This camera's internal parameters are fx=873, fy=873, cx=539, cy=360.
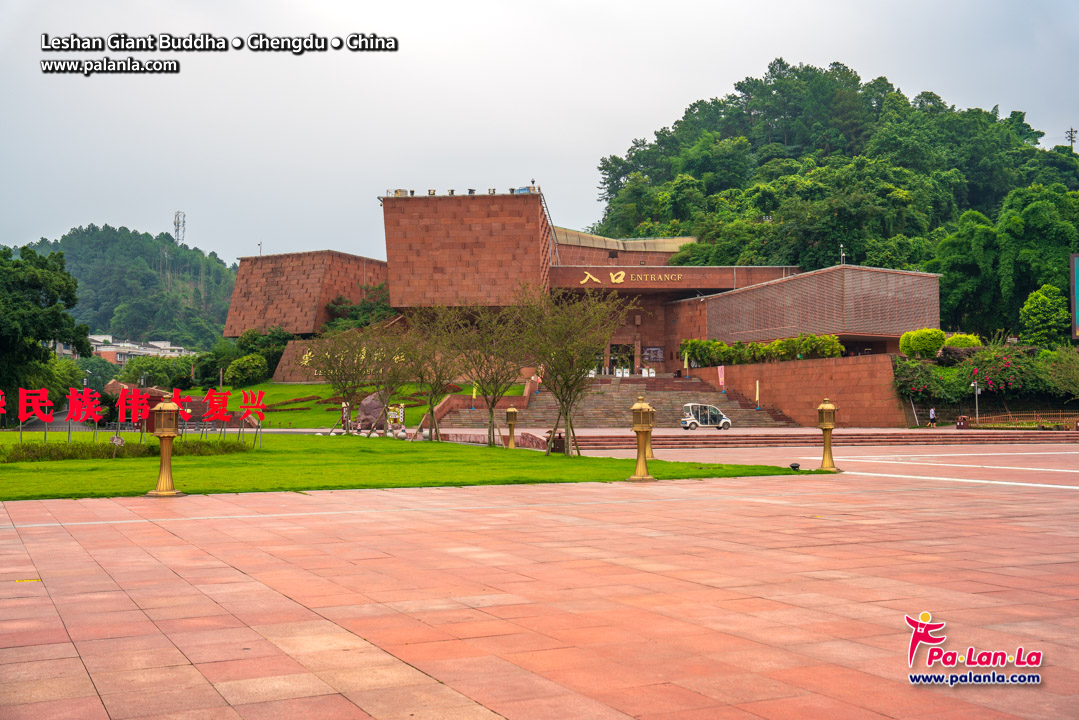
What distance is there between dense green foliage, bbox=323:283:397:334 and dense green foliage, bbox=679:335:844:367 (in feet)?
77.7

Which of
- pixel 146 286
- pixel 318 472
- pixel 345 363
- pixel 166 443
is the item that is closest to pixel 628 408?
pixel 345 363

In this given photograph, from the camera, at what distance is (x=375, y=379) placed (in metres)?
34.4

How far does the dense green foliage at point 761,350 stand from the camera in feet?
133

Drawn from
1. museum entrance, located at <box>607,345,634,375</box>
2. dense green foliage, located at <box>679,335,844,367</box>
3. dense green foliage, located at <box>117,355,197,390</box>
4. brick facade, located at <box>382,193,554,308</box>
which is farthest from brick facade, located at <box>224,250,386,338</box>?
dense green foliage, located at <box>679,335,844,367</box>

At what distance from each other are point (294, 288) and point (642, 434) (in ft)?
193

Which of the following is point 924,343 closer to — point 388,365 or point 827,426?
point 388,365

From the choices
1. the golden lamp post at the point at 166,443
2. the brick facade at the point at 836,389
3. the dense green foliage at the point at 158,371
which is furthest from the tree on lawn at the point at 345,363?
the dense green foliage at the point at 158,371

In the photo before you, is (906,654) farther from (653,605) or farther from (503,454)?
(503,454)

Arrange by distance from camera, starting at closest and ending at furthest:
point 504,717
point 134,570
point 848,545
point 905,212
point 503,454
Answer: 1. point 504,717
2. point 134,570
3. point 848,545
4. point 503,454
5. point 905,212

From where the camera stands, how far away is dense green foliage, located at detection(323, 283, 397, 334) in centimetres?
6375

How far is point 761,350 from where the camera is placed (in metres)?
44.2

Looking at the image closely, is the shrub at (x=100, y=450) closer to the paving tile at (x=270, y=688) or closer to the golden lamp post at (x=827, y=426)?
the golden lamp post at (x=827, y=426)

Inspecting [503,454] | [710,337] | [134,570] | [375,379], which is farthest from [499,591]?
[710,337]

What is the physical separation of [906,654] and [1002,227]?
59544 millimetres
